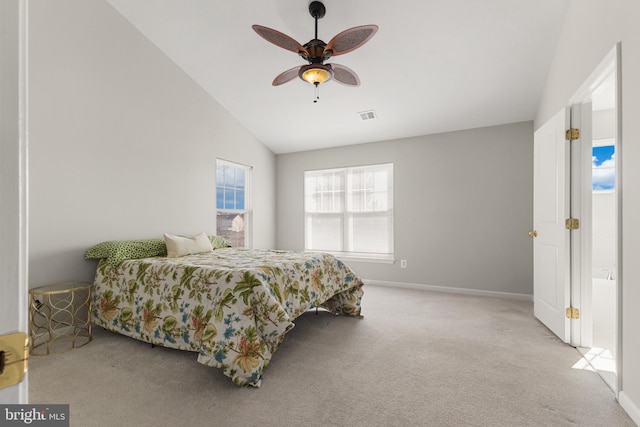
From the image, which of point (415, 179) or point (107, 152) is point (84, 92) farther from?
point (415, 179)

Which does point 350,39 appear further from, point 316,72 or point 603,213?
point 603,213

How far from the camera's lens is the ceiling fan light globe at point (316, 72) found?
2.44 metres

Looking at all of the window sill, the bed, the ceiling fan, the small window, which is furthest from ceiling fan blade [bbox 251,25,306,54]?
the small window

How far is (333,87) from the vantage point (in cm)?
396

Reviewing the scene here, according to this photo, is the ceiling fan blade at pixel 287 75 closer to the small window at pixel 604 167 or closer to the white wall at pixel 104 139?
the white wall at pixel 104 139

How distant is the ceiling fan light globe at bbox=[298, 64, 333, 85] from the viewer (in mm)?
2441

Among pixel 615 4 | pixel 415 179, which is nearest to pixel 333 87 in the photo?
pixel 415 179

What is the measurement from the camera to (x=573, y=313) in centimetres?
267

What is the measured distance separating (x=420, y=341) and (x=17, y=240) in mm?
2891

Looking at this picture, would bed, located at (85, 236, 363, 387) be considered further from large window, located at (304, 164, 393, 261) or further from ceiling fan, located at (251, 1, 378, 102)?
large window, located at (304, 164, 393, 261)

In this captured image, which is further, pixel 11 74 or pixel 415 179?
pixel 415 179

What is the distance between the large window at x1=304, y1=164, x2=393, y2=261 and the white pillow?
2397 millimetres

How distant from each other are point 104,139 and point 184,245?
1362 millimetres

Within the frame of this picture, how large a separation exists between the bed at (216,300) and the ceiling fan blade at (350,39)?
1.78m
